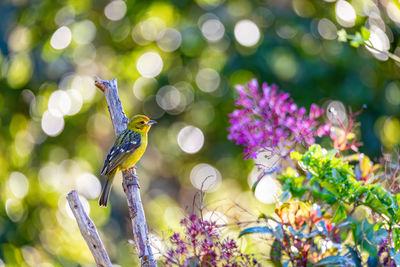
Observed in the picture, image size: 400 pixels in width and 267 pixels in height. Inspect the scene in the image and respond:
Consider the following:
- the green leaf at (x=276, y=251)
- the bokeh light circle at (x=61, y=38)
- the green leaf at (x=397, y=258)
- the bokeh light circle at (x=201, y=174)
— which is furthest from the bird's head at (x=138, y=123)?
the bokeh light circle at (x=201, y=174)

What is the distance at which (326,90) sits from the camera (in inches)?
191

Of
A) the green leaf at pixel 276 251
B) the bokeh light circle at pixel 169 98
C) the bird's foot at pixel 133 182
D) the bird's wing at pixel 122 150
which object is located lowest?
the green leaf at pixel 276 251

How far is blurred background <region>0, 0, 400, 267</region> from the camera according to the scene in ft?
14.4

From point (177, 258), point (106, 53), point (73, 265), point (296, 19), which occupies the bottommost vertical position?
point (177, 258)

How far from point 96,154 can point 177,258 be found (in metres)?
3.93

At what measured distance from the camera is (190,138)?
5520 mm

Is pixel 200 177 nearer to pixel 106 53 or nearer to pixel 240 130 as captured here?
pixel 106 53

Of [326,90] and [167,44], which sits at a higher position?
[167,44]

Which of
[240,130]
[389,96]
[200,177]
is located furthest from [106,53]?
[240,130]

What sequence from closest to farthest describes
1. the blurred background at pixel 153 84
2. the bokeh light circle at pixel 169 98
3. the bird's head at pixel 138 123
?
1. the bird's head at pixel 138 123
2. the blurred background at pixel 153 84
3. the bokeh light circle at pixel 169 98

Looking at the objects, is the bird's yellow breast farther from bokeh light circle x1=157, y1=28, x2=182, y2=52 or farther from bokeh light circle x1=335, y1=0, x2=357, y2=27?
bokeh light circle x1=157, y1=28, x2=182, y2=52

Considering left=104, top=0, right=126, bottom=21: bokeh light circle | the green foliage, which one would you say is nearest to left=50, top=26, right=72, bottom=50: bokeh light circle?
left=104, top=0, right=126, bottom=21: bokeh light circle

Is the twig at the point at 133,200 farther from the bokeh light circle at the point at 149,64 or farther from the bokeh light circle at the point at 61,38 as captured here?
the bokeh light circle at the point at 149,64

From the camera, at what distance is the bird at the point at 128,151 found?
2.47 metres
